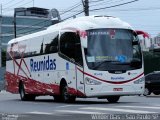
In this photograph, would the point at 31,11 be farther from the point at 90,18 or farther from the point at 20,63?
the point at 90,18

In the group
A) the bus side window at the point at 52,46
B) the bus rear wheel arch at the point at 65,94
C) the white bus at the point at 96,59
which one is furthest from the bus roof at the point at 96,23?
the bus rear wheel arch at the point at 65,94

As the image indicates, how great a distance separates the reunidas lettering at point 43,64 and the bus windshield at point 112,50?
3.33 meters

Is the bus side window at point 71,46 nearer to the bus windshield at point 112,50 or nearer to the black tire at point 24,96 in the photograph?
the bus windshield at point 112,50

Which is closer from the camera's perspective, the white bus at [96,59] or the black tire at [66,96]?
the white bus at [96,59]

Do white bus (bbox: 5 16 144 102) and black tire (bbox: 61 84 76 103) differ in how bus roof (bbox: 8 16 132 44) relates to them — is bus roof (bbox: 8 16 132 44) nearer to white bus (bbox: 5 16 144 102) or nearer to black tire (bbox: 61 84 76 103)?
white bus (bbox: 5 16 144 102)

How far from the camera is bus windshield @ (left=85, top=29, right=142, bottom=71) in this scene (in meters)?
22.1

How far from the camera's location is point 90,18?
2345 cm

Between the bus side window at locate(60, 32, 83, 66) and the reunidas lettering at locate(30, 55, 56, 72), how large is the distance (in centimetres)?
144

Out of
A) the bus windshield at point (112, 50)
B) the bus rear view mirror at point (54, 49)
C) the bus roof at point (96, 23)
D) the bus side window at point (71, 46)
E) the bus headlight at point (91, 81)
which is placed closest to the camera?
the bus headlight at point (91, 81)

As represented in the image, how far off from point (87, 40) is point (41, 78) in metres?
5.72

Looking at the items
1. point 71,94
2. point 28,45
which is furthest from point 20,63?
point 71,94

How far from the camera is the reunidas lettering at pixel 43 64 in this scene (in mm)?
25398

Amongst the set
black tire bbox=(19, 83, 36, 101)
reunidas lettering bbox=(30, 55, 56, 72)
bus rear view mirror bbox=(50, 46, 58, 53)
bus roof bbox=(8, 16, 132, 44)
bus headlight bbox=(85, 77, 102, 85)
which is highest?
bus roof bbox=(8, 16, 132, 44)

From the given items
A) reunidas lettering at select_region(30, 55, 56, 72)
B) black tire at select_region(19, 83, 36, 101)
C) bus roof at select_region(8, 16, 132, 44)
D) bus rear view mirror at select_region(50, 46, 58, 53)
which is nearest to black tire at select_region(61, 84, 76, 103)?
reunidas lettering at select_region(30, 55, 56, 72)
